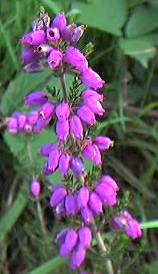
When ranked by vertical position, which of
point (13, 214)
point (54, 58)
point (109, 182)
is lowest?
point (13, 214)

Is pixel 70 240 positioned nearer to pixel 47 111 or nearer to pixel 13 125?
pixel 47 111

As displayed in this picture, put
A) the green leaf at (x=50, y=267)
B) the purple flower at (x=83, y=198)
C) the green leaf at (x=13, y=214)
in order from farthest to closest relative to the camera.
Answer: the green leaf at (x=13, y=214)
the green leaf at (x=50, y=267)
the purple flower at (x=83, y=198)

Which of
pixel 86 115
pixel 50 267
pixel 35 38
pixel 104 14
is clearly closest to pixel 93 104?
pixel 86 115

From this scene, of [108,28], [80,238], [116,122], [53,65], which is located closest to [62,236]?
[80,238]

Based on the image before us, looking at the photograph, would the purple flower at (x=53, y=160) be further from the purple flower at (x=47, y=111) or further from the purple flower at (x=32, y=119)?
the purple flower at (x=32, y=119)

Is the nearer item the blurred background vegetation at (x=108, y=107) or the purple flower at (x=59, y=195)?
the purple flower at (x=59, y=195)

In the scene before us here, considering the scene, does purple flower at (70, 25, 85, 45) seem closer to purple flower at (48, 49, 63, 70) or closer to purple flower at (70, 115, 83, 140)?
purple flower at (48, 49, 63, 70)

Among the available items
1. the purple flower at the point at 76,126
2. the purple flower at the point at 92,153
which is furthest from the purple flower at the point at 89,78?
the purple flower at the point at 92,153
